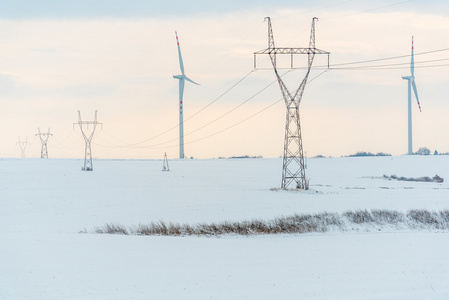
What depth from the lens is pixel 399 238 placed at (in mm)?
34750

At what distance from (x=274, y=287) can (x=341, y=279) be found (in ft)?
10.2

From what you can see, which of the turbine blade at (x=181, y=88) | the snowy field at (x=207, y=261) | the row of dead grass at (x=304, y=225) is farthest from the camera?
the turbine blade at (x=181, y=88)

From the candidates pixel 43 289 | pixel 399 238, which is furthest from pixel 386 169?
pixel 43 289

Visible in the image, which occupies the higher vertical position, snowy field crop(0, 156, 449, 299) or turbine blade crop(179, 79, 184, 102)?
turbine blade crop(179, 79, 184, 102)

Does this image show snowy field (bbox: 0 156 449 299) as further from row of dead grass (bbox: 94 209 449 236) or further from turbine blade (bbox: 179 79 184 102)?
turbine blade (bbox: 179 79 184 102)

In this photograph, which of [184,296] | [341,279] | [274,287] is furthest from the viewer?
[341,279]

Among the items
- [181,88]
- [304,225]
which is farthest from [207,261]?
[181,88]

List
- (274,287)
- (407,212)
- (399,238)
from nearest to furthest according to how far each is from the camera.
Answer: (274,287) < (399,238) < (407,212)

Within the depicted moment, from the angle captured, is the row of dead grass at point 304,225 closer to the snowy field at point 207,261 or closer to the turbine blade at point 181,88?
Result: the snowy field at point 207,261

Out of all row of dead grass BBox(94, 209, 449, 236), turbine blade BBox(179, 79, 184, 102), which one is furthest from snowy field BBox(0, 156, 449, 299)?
turbine blade BBox(179, 79, 184, 102)

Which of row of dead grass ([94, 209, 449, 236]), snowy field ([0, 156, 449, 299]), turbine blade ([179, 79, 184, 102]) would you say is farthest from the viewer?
turbine blade ([179, 79, 184, 102])

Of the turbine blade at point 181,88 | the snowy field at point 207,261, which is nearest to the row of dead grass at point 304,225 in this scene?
the snowy field at point 207,261

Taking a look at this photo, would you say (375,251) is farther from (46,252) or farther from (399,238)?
(46,252)

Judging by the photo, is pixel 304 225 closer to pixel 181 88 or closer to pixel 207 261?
pixel 207 261
